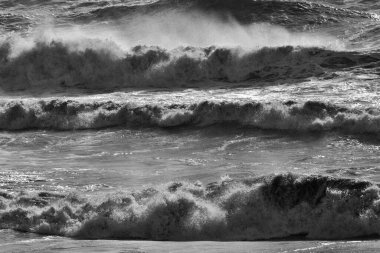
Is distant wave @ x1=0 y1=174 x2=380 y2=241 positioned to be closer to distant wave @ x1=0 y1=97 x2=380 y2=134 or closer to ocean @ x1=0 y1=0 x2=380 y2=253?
ocean @ x1=0 y1=0 x2=380 y2=253

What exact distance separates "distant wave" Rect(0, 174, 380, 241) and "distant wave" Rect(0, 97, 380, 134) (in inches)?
205

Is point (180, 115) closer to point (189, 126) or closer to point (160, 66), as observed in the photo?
point (189, 126)

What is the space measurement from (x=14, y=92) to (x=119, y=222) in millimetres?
14713

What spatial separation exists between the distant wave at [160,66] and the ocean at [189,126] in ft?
0.19

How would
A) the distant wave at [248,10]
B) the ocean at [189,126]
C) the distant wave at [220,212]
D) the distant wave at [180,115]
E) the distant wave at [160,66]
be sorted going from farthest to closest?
the distant wave at [248,10], the distant wave at [160,66], the distant wave at [180,115], the ocean at [189,126], the distant wave at [220,212]

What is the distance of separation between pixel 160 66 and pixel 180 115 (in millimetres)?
5283

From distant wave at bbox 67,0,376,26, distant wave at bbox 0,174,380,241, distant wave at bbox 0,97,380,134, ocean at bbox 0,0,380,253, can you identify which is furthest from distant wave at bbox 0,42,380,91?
distant wave at bbox 0,174,380,241

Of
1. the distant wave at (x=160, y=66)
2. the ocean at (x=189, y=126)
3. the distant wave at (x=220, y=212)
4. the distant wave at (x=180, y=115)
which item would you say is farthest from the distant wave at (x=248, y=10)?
the distant wave at (x=220, y=212)

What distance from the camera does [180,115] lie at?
70.0 feet

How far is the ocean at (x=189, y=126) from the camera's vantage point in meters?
13.2

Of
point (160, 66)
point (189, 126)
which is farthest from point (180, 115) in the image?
point (160, 66)

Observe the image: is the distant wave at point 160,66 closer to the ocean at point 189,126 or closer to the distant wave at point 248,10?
the ocean at point 189,126

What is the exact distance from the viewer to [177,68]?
1022 inches

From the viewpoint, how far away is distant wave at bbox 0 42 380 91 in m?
24.2
